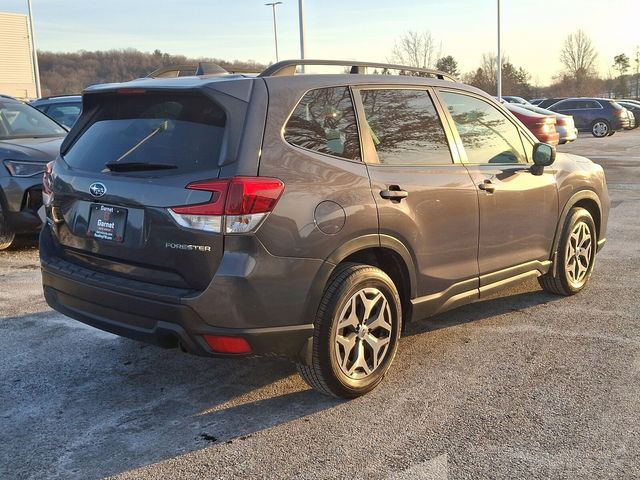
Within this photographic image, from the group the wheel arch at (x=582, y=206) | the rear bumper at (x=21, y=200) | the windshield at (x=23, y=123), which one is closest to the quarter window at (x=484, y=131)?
the wheel arch at (x=582, y=206)

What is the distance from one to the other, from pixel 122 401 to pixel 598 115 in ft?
98.0

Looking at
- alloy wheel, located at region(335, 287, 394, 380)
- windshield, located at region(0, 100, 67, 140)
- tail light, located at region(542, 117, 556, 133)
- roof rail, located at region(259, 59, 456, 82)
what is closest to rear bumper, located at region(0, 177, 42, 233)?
windshield, located at region(0, 100, 67, 140)

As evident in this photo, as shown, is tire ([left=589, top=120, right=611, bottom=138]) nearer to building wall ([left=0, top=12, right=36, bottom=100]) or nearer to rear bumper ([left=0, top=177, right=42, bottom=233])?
rear bumper ([left=0, top=177, right=42, bottom=233])

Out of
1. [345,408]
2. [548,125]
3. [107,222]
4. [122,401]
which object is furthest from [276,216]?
[548,125]

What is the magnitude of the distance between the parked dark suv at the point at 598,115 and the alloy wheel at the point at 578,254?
26.2 m

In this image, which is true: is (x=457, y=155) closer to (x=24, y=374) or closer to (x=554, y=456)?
(x=554, y=456)

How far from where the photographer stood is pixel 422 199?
154 inches

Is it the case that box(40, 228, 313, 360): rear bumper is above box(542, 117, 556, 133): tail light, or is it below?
below

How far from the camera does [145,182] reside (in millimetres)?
3299

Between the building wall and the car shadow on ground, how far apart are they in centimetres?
5322

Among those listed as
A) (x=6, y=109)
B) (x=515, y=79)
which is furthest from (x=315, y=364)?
(x=515, y=79)

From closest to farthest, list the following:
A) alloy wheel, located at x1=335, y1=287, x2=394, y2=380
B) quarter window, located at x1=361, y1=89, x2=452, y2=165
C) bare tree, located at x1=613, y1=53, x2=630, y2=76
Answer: alloy wheel, located at x1=335, y1=287, x2=394, y2=380, quarter window, located at x1=361, y1=89, x2=452, y2=165, bare tree, located at x1=613, y1=53, x2=630, y2=76

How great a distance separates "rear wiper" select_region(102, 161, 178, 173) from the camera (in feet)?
11.0

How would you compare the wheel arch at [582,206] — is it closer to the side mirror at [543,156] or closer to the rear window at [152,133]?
the side mirror at [543,156]
